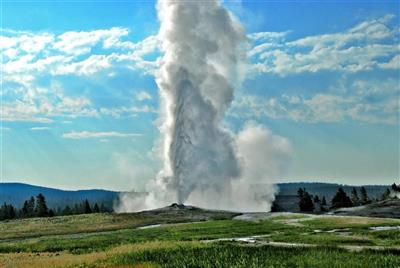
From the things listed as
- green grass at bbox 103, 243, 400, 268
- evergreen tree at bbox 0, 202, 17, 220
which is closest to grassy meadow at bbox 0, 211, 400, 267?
green grass at bbox 103, 243, 400, 268

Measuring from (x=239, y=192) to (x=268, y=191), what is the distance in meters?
13.4

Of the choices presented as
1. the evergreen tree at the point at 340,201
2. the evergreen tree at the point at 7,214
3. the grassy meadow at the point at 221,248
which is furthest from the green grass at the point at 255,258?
the evergreen tree at the point at 7,214

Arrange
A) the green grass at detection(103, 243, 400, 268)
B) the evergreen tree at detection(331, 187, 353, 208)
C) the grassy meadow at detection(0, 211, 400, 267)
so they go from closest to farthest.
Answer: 1. the green grass at detection(103, 243, 400, 268)
2. the grassy meadow at detection(0, 211, 400, 267)
3. the evergreen tree at detection(331, 187, 353, 208)

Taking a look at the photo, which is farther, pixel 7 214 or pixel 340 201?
pixel 340 201

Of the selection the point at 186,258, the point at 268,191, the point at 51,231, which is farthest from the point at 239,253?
the point at 268,191

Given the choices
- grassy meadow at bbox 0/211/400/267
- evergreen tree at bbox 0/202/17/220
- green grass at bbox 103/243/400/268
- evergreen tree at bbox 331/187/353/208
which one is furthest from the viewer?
evergreen tree at bbox 331/187/353/208

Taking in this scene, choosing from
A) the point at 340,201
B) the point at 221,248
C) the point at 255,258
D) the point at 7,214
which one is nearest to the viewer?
the point at 255,258

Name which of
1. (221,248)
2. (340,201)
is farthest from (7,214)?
(221,248)

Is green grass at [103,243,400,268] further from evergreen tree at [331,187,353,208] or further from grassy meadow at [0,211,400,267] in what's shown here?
evergreen tree at [331,187,353,208]

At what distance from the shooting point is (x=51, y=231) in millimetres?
72938

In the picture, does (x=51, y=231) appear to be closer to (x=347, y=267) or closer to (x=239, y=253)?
(x=239, y=253)

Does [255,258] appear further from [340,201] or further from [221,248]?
[340,201]

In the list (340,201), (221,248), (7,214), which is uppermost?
(340,201)

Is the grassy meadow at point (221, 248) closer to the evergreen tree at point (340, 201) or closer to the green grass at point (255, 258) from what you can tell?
the green grass at point (255, 258)
